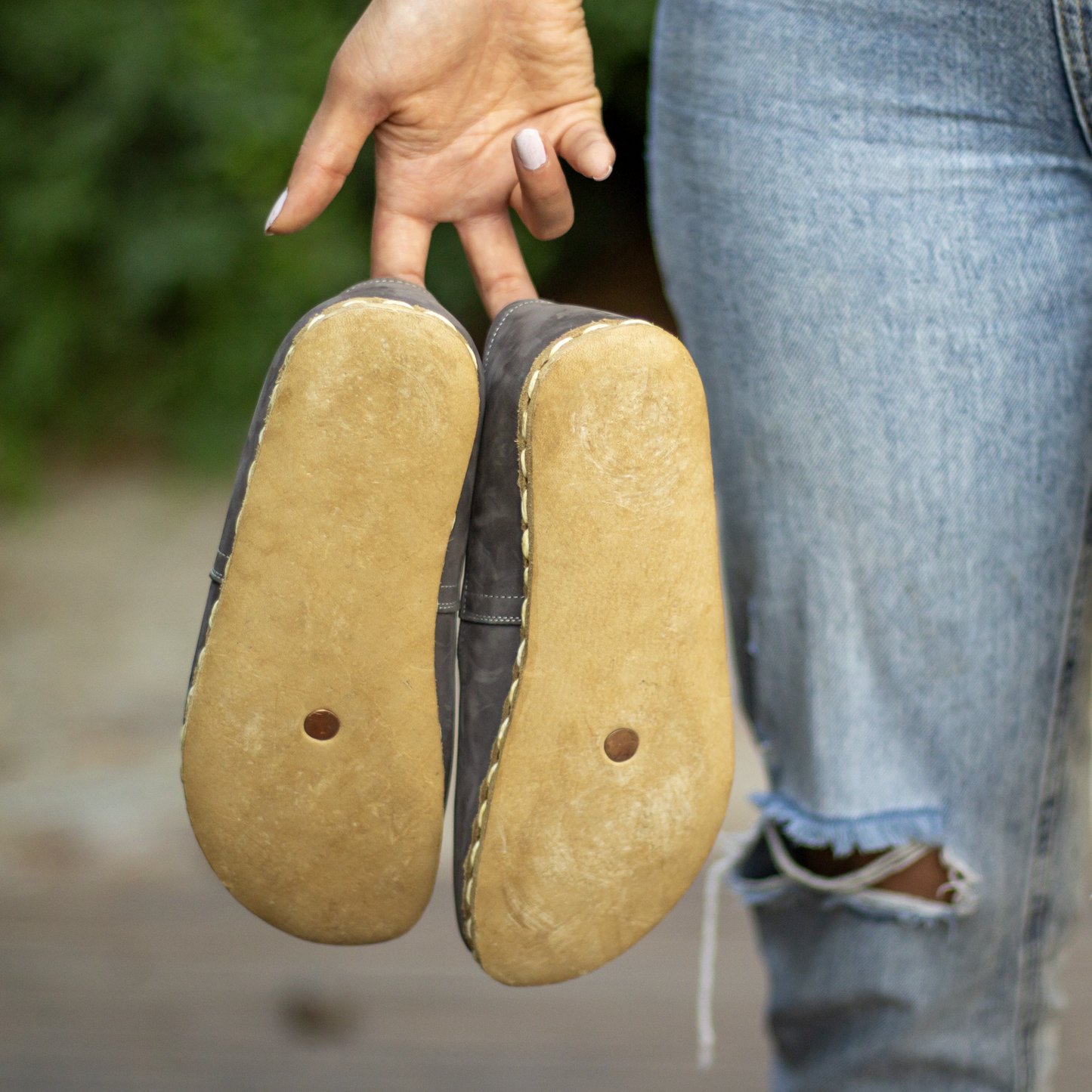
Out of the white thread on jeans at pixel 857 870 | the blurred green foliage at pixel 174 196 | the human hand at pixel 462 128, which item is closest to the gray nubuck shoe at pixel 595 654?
the human hand at pixel 462 128

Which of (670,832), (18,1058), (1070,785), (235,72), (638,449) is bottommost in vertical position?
(18,1058)

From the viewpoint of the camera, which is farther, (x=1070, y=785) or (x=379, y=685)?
(x=1070, y=785)

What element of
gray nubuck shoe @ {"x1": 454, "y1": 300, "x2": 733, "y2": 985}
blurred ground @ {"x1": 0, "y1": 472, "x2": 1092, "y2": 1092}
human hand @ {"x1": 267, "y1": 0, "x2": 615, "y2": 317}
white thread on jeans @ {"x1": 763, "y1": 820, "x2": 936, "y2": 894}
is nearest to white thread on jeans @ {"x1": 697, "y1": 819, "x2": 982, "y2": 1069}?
white thread on jeans @ {"x1": 763, "y1": 820, "x2": 936, "y2": 894}

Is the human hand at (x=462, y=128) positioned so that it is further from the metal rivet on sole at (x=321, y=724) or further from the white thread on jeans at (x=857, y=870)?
the white thread on jeans at (x=857, y=870)

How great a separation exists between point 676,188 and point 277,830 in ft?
1.58

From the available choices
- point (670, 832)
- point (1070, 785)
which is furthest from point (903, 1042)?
point (670, 832)

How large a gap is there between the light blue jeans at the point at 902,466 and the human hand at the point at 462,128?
0.13 meters

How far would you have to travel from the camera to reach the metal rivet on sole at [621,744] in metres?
0.58

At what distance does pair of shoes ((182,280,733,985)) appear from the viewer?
56 centimetres

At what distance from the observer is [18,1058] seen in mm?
1419

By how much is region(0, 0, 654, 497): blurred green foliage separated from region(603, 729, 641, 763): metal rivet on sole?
2312 millimetres

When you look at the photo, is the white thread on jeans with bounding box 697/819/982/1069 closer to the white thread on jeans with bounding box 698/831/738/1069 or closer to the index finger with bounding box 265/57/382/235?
the white thread on jeans with bounding box 698/831/738/1069

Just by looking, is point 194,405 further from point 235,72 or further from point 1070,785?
point 1070,785

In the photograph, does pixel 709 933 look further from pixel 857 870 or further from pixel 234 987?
pixel 234 987
